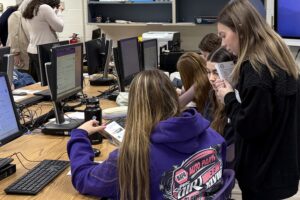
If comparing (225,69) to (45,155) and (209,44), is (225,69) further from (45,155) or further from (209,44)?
(45,155)

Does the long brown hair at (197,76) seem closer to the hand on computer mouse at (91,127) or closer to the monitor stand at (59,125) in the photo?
the monitor stand at (59,125)

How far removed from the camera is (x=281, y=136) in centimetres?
194

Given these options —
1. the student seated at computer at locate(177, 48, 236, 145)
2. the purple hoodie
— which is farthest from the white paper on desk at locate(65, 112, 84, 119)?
the purple hoodie

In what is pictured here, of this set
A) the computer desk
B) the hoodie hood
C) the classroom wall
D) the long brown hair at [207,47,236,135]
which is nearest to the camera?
the hoodie hood

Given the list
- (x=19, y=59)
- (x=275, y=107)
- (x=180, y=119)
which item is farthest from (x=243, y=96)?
(x=19, y=59)

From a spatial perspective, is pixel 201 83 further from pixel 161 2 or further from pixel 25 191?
pixel 161 2

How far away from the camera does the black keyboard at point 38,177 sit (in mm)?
1713

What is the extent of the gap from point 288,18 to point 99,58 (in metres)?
2.22

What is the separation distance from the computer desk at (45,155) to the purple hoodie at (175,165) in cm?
10

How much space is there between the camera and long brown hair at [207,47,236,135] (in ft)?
7.34

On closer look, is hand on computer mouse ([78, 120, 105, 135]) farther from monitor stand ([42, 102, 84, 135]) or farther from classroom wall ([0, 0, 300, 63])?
classroom wall ([0, 0, 300, 63])

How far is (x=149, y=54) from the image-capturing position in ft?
12.7

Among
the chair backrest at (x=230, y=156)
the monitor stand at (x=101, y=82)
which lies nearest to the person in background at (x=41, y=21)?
the monitor stand at (x=101, y=82)

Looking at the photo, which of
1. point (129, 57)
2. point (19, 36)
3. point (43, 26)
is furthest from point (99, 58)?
point (19, 36)
